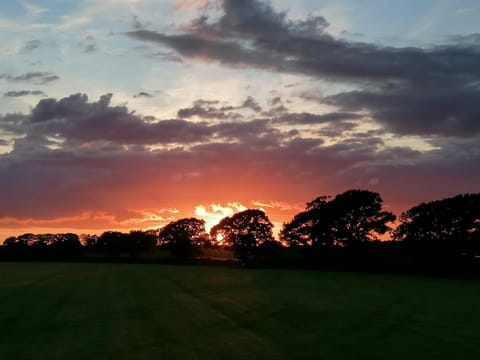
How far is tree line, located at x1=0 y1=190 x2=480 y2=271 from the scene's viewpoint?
85.1 metres

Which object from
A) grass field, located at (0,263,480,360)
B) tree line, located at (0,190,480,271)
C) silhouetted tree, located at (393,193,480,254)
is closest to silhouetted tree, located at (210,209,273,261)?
tree line, located at (0,190,480,271)

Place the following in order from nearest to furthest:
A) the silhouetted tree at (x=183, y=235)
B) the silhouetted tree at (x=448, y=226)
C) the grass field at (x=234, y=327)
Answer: the grass field at (x=234, y=327) → the silhouetted tree at (x=448, y=226) → the silhouetted tree at (x=183, y=235)

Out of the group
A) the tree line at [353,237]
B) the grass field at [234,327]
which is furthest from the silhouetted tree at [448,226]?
the grass field at [234,327]

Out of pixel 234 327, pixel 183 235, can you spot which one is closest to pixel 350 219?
pixel 183 235

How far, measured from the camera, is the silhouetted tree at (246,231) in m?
130

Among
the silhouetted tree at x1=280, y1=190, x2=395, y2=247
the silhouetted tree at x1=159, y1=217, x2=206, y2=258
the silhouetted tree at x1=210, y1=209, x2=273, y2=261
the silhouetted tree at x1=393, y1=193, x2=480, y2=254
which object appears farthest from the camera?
the silhouetted tree at x1=159, y1=217, x2=206, y2=258

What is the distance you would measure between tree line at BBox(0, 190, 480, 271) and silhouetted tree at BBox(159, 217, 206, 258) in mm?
354

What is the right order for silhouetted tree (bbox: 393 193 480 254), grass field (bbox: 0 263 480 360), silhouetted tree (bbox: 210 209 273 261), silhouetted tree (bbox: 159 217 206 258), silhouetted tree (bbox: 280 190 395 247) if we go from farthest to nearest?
silhouetted tree (bbox: 159 217 206 258) < silhouetted tree (bbox: 210 209 273 261) < silhouetted tree (bbox: 280 190 395 247) < silhouetted tree (bbox: 393 193 480 254) < grass field (bbox: 0 263 480 360)

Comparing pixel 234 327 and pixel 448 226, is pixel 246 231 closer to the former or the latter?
pixel 448 226

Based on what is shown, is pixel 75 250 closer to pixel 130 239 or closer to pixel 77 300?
pixel 130 239

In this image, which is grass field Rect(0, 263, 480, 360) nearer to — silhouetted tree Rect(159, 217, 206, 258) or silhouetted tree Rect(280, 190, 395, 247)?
silhouetted tree Rect(280, 190, 395, 247)

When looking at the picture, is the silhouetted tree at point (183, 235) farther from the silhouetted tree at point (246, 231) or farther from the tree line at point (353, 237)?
the silhouetted tree at point (246, 231)

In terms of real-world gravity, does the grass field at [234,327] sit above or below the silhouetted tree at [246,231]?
below

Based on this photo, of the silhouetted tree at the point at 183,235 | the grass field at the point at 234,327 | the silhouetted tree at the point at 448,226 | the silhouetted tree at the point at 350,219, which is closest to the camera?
the grass field at the point at 234,327
